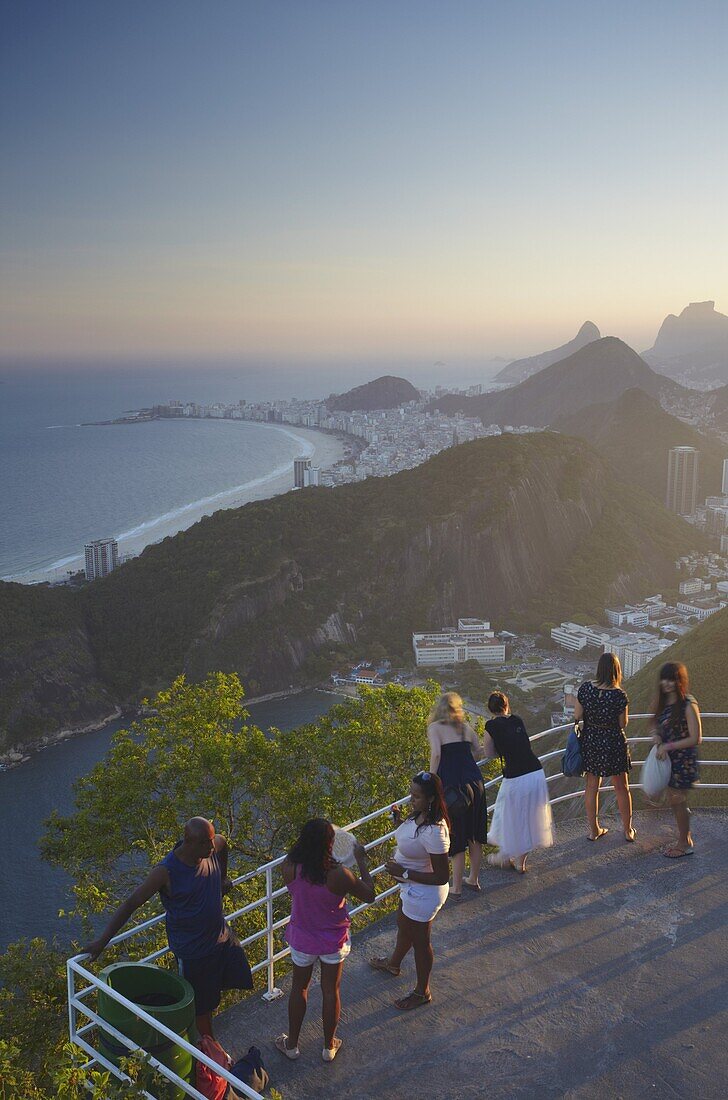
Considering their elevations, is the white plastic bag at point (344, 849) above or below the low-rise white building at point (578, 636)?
above

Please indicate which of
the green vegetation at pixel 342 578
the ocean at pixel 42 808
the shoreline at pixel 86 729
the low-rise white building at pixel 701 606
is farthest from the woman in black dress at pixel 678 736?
the low-rise white building at pixel 701 606

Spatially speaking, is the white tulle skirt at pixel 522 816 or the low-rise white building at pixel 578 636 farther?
the low-rise white building at pixel 578 636

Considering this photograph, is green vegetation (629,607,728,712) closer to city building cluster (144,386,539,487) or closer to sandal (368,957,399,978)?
sandal (368,957,399,978)

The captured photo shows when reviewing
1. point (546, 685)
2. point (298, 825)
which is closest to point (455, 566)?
point (546, 685)

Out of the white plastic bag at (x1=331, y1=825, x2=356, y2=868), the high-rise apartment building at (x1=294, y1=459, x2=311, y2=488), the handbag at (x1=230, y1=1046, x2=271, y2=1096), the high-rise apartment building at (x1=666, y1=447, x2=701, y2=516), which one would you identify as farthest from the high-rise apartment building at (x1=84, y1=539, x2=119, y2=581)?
the high-rise apartment building at (x1=666, y1=447, x2=701, y2=516)

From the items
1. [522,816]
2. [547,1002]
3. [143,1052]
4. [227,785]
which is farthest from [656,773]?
[227,785]

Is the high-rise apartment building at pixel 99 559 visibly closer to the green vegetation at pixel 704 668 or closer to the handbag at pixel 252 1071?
the green vegetation at pixel 704 668

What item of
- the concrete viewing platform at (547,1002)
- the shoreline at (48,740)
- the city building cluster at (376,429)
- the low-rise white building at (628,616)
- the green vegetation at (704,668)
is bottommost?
the low-rise white building at (628,616)
